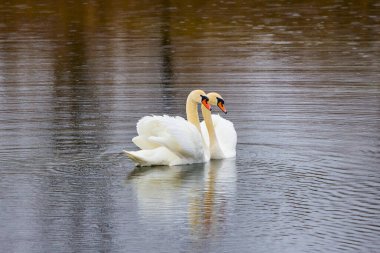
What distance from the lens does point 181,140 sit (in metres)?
14.5

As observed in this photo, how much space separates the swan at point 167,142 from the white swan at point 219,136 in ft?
Result: 0.77

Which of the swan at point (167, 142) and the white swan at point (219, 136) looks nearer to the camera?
the swan at point (167, 142)

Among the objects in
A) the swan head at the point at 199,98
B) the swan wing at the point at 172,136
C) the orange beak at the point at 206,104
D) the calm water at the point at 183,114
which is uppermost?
the swan head at the point at 199,98

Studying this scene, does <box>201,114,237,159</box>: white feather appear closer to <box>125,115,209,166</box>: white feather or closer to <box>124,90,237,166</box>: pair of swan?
<box>124,90,237,166</box>: pair of swan

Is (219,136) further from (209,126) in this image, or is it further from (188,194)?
(188,194)

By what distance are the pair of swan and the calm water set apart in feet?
0.66

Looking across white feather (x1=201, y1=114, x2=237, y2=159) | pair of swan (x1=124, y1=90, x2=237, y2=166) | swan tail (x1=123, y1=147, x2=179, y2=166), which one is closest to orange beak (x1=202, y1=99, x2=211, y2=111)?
pair of swan (x1=124, y1=90, x2=237, y2=166)

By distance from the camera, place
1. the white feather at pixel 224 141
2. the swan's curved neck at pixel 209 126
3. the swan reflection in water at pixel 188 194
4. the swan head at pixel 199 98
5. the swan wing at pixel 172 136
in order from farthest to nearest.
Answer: the swan head at pixel 199 98 → the swan's curved neck at pixel 209 126 → the white feather at pixel 224 141 → the swan wing at pixel 172 136 → the swan reflection in water at pixel 188 194

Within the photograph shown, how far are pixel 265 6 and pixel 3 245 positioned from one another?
27.0 meters

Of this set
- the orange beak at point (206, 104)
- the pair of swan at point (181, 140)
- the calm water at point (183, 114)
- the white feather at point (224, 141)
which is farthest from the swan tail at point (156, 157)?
the orange beak at point (206, 104)

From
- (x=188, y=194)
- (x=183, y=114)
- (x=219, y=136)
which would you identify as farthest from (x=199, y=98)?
(x=183, y=114)

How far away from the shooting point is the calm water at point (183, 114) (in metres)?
11.5

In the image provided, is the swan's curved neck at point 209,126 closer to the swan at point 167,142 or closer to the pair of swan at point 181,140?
the pair of swan at point 181,140

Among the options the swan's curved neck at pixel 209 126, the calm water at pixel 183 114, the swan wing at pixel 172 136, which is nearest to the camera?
the calm water at pixel 183 114
